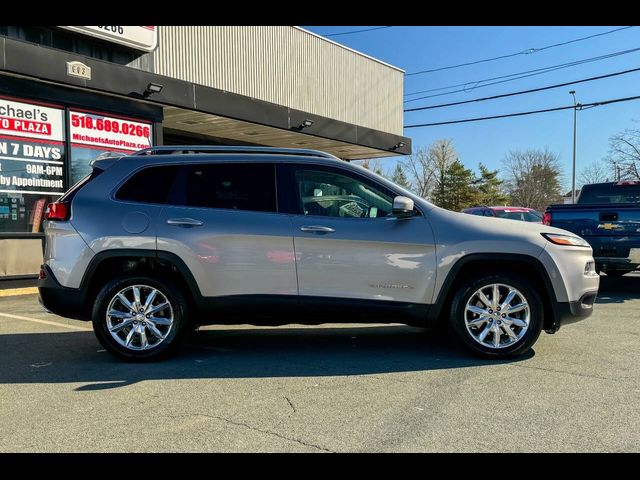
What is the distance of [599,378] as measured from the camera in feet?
14.6

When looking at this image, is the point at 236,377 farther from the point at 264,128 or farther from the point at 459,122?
the point at 459,122

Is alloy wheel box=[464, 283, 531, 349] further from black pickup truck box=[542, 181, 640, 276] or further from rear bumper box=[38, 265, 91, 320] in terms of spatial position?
black pickup truck box=[542, 181, 640, 276]

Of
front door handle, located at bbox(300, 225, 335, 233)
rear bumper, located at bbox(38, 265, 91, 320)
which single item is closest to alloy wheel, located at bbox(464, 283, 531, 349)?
front door handle, located at bbox(300, 225, 335, 233)

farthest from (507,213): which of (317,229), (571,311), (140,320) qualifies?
(140,320)

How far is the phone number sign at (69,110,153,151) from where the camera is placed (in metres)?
10.8

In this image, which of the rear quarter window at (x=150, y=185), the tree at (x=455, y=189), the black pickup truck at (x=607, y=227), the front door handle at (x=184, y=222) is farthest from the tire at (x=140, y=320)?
the tree at (x=455, y=189)

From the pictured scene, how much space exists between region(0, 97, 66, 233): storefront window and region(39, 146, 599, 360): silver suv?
19.3 feet

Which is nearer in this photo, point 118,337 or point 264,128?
point 118,337

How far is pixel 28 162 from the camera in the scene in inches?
400

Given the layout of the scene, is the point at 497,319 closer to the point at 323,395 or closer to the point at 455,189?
the point at 323,395

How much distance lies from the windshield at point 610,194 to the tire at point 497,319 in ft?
20.4

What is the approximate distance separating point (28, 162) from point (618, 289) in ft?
36.6
